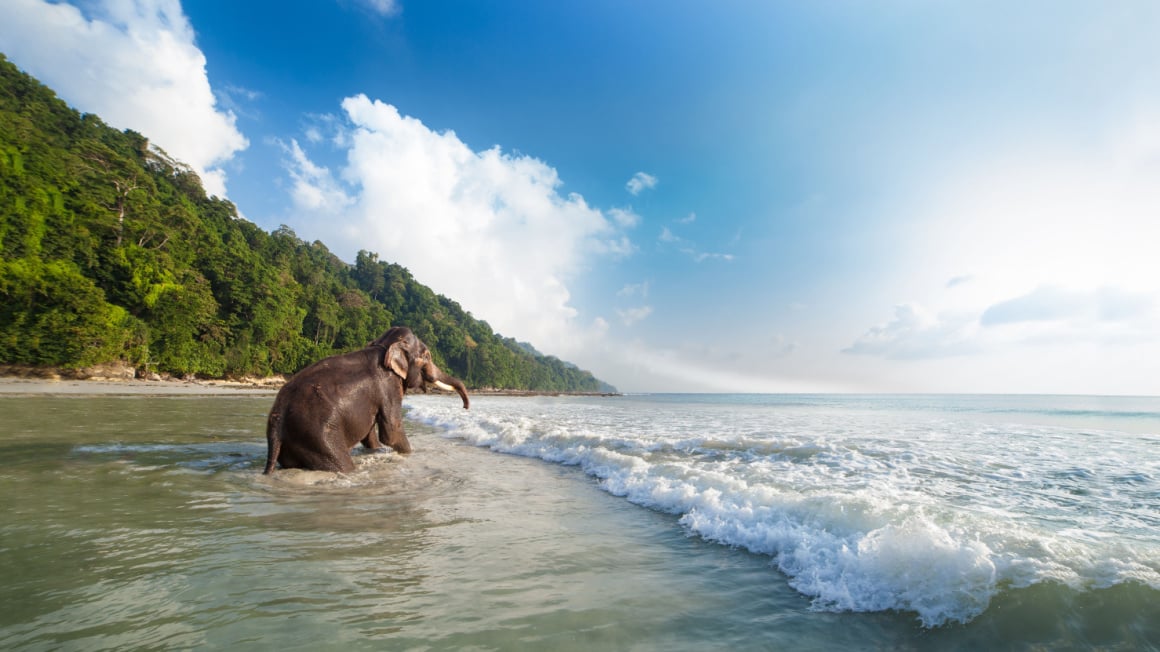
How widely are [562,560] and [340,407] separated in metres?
4.35

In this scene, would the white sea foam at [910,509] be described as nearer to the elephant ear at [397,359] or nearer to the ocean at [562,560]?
the ocean at [562,560]

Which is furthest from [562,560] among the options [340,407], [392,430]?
[392,430]

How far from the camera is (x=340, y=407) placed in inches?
256

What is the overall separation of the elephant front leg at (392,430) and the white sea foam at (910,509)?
3.27m

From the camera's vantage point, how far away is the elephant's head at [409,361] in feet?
24.8

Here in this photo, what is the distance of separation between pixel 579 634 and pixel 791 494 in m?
3.84

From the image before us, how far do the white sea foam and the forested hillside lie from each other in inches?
1580

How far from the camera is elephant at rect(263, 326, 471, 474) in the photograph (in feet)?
20.4

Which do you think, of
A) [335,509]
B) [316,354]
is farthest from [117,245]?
[335,509]

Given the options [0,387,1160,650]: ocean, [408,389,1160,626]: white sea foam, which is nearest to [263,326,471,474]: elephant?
[0,387,1160,650]: ocean

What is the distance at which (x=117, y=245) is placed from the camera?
1625 inches

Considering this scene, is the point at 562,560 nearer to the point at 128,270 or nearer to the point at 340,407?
the point at 340,407

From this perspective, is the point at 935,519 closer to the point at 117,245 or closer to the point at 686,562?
the point at 686,562

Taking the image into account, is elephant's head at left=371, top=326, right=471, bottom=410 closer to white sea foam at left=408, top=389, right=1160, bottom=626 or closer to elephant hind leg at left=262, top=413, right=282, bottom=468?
elephant hind leg at left=262, top=413, right=282, bottom=468
